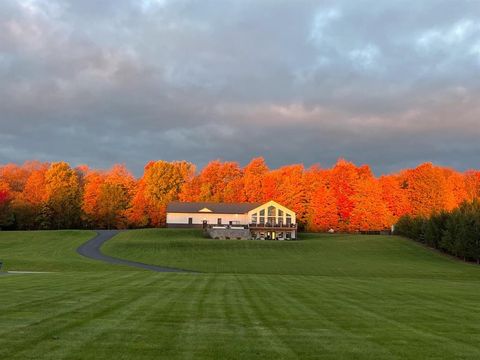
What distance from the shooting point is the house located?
78.8 metres

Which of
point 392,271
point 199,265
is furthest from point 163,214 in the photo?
point 392,271

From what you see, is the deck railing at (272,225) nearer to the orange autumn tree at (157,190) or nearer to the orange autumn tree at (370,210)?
the orange autumn tree at (370,210)

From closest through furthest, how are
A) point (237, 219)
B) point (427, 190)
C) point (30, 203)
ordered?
point (237, 219) < point (427, 190) < point (30, 203)

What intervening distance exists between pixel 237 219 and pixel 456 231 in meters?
42.8

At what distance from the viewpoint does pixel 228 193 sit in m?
105

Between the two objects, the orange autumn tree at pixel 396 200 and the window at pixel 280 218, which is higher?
the orange autumn tree at pixel 396 200

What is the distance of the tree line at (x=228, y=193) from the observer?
90.2 metres

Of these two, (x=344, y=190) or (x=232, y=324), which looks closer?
(x=232, y=324)

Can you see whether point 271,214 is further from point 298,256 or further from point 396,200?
point 298,256

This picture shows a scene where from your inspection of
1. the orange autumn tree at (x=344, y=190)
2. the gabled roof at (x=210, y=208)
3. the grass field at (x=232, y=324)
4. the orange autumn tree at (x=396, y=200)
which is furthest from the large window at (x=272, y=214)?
the grass field at (x=232, y=324)

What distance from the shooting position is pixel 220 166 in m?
108

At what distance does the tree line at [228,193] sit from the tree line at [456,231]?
21797 mm

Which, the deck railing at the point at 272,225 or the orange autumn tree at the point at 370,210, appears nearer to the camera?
the deck railing at the point at 272,225

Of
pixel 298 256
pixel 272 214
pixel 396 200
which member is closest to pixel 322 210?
pixel 272 214
